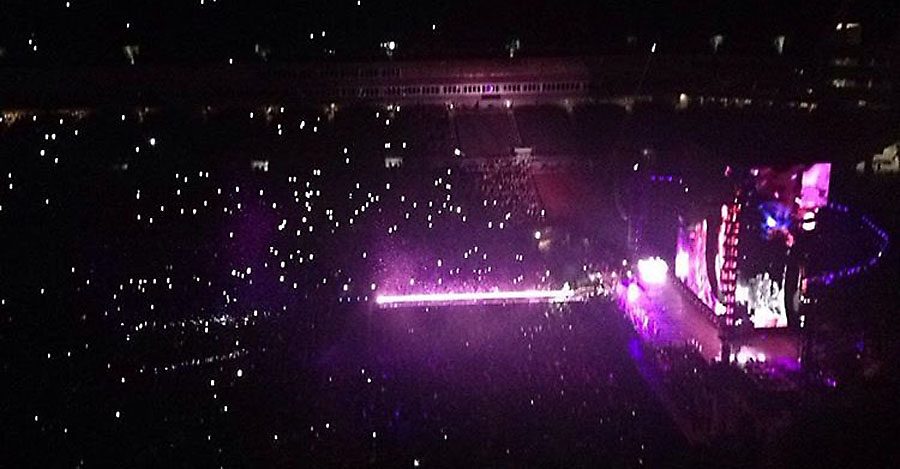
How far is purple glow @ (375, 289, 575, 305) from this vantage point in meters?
12.8

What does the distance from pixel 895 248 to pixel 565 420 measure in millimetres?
7973

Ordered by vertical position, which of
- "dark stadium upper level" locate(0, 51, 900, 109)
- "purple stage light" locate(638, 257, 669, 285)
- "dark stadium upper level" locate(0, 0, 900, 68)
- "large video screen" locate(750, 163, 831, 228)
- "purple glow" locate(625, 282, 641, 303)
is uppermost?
"dark stadium upper level" locate(0, 0, 900, 68)

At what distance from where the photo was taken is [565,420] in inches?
321

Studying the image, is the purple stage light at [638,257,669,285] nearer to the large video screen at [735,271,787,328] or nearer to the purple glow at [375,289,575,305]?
the purple glow at [375,289,575,305]

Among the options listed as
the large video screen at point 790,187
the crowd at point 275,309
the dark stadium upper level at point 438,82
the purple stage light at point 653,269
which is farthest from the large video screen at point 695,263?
the dark stadium upper level at point 438,82

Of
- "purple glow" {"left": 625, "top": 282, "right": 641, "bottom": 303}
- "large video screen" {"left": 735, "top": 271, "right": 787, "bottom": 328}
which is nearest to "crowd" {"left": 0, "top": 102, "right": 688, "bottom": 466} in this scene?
"purple glow" {"left": 625, "top": 282, "right": 641, "bottom": 303}

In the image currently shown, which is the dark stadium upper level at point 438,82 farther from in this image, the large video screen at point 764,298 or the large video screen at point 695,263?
the large video screen at point 764,298

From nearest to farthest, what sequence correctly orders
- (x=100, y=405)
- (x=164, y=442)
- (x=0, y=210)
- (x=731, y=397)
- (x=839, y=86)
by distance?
(x=164, y=442), (x=100, y=405), (x=731, y=397), (x=0, y=210), (x=839, y=86)

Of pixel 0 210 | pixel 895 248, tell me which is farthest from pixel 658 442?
pixel 0 210

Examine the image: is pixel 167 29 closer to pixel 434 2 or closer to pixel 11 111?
pixel 11 111

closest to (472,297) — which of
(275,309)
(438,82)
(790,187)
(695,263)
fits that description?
(275,309)

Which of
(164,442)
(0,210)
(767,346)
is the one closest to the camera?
(164,442)

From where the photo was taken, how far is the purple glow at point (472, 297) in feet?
41.8

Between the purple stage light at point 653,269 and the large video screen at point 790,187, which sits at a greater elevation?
the large video screen at point 790,187
